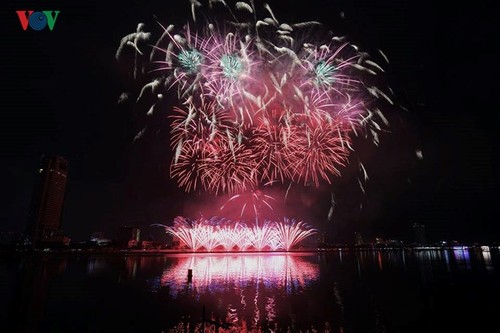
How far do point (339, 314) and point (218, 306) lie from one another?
10209mm

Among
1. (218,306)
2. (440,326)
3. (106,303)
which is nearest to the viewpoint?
(440,326)

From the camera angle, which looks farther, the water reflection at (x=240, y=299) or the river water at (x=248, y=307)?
the water reflection at (x=240, y=299)

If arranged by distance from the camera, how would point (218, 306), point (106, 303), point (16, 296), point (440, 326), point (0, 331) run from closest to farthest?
point (0, 331) → point (440, 326) → point (218, 306) → point (106, 303) → point (16, 296)

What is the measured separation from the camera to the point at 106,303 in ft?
99.0

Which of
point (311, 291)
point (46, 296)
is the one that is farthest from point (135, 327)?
point (311, 291)

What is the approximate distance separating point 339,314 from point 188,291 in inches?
682

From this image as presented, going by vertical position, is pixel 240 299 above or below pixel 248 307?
above

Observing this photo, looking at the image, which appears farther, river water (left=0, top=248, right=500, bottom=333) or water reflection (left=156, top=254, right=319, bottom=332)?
water reflection (left=156, top=254, right=319, bottom=332)

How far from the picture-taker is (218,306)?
27.8m

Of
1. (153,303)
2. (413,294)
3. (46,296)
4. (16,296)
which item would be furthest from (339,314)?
(16,296)

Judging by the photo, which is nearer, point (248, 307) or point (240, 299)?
point (248, 307)

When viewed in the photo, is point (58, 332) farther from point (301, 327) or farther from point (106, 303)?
point (301, 327)

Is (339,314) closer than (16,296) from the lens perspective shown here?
Yes

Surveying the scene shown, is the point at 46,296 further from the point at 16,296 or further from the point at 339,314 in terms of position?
the point at 339,314
